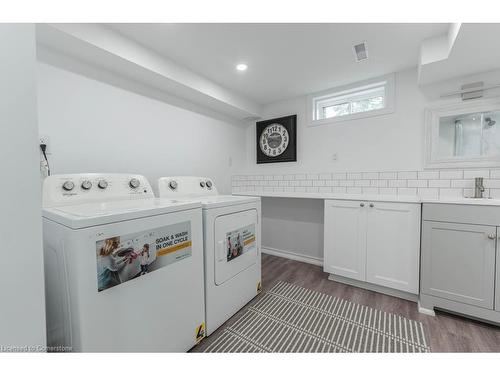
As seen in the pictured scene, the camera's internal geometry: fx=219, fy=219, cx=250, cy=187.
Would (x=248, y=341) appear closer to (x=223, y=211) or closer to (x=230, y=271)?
(x=230, y=271)

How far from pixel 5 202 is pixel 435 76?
2919 millimetres

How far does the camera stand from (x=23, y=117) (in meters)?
0.71

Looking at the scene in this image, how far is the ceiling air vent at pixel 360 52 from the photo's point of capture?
1802 mm

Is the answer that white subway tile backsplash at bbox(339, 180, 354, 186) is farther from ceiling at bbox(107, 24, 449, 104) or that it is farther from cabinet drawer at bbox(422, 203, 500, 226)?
ceiling at bbox(107, 24, 449, 104)

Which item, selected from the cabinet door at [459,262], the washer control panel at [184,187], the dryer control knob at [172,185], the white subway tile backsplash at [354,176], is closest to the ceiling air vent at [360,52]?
the white subway tile backsplash at [354,176]

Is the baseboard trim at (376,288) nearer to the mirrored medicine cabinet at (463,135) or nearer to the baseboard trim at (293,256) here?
the baseboard trim at (293,256)

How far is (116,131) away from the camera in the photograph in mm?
1921

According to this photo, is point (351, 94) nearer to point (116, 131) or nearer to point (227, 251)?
point (227, 251)

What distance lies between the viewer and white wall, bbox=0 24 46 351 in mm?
676

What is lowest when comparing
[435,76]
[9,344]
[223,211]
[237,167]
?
[9,344]

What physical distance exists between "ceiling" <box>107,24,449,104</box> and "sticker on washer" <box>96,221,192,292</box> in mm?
1423

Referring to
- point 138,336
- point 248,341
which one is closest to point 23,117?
point 138,336

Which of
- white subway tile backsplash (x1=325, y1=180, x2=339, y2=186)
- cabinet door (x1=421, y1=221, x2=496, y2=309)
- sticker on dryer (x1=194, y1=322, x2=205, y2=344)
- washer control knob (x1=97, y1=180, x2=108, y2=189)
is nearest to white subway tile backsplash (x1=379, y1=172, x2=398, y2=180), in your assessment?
white subway tile backsplash (x1=325, y1=180, x2=339, y2=186)

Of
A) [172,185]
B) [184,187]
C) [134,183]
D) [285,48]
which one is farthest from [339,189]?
[134,183]
